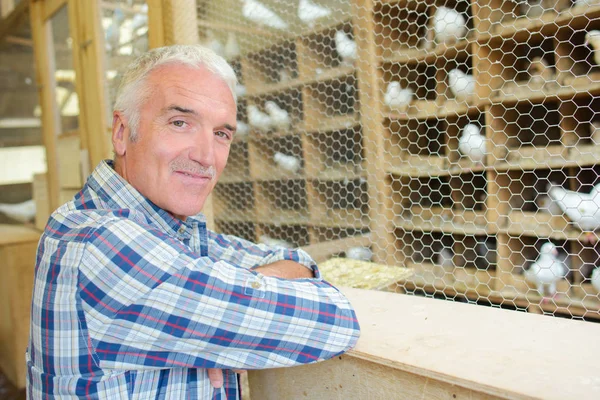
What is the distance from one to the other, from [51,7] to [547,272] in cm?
246

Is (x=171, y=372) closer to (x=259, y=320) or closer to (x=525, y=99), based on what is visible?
(x=259, y=320)

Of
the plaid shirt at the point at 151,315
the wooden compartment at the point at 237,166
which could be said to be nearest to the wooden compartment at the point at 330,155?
the wooden compartment at the point at 237,166

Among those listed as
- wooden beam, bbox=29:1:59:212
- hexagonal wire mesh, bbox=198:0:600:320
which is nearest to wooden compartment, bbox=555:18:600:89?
hexagonal wire mesh, bbox=198:0:600:320

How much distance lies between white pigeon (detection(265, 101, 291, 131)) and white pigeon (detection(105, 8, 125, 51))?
68cm

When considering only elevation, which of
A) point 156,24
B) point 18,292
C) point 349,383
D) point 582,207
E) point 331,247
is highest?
point 156,24

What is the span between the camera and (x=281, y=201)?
7.07ft

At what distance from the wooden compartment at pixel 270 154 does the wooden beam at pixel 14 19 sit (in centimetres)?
156

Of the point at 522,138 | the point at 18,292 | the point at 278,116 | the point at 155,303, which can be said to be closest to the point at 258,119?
the point at 278,116

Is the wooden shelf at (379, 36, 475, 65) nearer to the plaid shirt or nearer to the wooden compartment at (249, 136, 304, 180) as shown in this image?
the wooden compartment at (249, 136, 304, 180)

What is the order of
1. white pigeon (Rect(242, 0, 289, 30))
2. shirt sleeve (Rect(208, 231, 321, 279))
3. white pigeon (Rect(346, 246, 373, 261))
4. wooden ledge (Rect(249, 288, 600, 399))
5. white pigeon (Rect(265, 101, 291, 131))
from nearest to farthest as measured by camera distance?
wooden ledge (Rect(249, 288, 600, 399))
shirt sleeve (Rect(208, 231, 321, 279))
white pigeon (Rect(346, 246, 373, 261))
white pigeon (Rect(242, 0, 289, 30))
white pigeon (Rect(265, 101, 291, 131))

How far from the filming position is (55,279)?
65cm

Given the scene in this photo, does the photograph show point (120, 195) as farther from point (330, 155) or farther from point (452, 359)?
point (330, 155)

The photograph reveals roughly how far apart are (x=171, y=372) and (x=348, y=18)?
1.40m

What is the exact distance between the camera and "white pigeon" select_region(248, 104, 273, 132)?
2.10 meters
